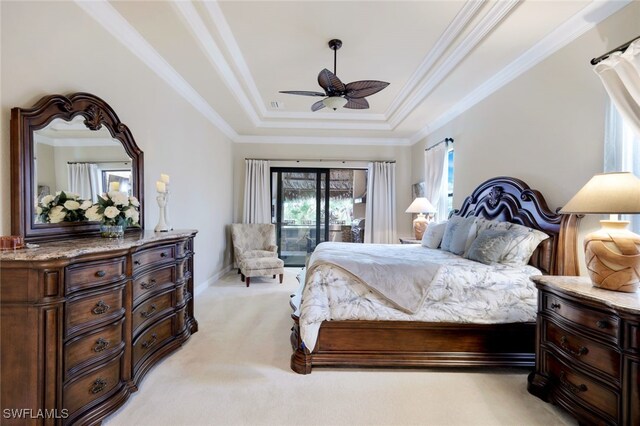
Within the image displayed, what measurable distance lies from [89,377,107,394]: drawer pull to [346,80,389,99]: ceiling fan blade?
9.35 feet

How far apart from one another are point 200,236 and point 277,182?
221 centimetres

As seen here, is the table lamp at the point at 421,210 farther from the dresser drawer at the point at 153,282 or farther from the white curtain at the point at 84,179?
the white curtain at the point at 84,179

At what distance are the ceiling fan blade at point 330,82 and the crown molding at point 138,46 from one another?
162 centimetres

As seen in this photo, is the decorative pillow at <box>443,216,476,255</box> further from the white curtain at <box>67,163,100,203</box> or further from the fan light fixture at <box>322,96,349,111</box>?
the white curtain at <box>67,163,100,203</box>

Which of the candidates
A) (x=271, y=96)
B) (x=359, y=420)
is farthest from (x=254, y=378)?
(x=271, y=96)

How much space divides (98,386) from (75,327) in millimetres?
423

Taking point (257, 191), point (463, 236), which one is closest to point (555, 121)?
point (463, 236)

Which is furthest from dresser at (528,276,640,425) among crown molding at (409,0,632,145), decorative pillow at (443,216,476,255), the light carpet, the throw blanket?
crown molding at (409,0,632,145)

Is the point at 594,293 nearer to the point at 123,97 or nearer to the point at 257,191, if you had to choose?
the point at 123,97

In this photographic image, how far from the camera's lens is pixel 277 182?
19.7 ft

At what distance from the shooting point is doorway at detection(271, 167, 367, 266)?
602cm

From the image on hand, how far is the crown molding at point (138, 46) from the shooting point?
2.15 metres

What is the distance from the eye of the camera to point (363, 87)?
276 centimetres

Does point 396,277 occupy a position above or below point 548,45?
below
